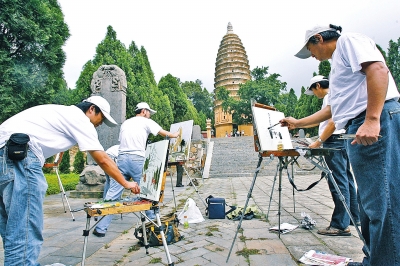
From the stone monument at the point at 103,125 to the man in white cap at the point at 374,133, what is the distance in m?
5.68

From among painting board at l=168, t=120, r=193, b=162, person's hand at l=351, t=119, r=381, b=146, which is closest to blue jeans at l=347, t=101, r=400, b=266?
person's hand at l=351, t=119, r=381, b=146

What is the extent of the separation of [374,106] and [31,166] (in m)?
2.27

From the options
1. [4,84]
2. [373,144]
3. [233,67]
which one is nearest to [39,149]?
[373,144]

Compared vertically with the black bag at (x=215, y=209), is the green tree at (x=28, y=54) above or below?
above

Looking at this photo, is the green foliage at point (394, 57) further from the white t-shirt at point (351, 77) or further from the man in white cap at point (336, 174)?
the white t-shirt at point (351, 77)

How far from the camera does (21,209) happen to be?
1.88m

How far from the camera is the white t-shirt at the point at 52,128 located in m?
2.01

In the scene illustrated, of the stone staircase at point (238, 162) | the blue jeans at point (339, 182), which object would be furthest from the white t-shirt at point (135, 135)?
the stone staircase at point (238, 162)

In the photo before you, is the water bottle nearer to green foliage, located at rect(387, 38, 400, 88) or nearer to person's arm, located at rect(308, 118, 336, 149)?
person's arm, located at rect(308, 118, 336, 149)

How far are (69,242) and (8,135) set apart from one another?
6.62ft

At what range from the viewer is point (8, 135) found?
6.37 ft

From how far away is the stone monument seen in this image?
667 cm

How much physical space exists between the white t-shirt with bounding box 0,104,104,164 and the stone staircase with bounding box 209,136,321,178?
1082cm

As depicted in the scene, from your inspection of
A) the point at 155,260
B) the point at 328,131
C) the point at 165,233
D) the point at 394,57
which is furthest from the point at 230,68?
the point at 155,260
